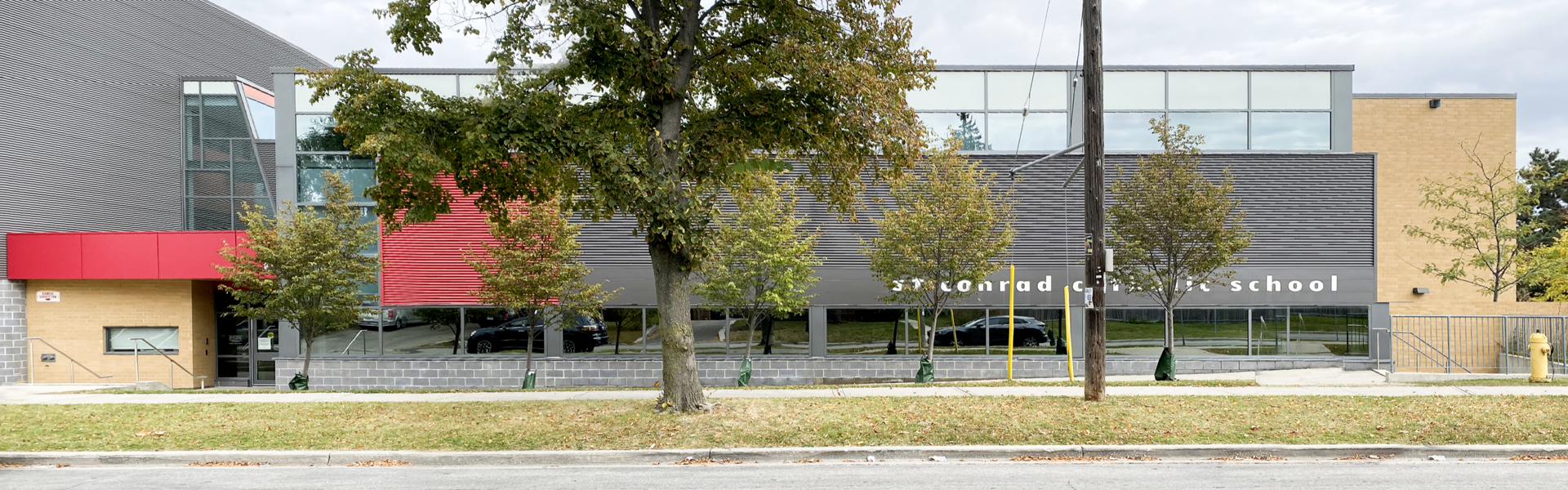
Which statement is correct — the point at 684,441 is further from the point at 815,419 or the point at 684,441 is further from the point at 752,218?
the point at 752,218

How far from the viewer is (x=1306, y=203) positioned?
1888cm

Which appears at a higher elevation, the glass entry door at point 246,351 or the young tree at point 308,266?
the young tree at point 308,266

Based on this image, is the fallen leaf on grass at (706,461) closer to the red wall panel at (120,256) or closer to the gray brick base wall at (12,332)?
→ the red wall panel at (120,256)

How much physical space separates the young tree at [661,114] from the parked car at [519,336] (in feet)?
26.0

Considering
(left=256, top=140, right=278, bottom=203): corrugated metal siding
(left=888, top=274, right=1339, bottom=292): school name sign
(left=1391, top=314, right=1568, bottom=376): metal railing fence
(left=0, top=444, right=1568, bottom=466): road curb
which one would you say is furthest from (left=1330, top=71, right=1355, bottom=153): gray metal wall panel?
(left=256, top=140, right=278, bottom=203): corrugated metal siding

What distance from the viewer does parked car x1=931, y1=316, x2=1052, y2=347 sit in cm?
1870

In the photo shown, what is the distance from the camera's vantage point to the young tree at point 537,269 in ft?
52.4

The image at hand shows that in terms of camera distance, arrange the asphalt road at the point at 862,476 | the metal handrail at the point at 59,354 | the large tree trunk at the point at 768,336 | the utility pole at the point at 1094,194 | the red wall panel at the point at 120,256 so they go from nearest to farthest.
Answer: the asphalt road at the point at 862,476, the utility pole at the point at 1094,194, the large tree trunk at the point at 768,336, the red wall panel at the point at 120,256, the metal handrail at the point at 59,354

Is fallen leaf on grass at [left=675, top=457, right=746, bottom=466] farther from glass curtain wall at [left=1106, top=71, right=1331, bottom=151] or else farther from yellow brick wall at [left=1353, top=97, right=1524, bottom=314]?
yellow brick wall at [left=1353, top=97, right=1524, bottom=314]

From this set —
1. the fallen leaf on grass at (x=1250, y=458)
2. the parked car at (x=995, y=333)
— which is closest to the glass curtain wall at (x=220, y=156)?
the parked car at (x=995, y=333)

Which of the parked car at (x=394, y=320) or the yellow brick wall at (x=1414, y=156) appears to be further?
the yellow brick wall at (x=1414, y=156)

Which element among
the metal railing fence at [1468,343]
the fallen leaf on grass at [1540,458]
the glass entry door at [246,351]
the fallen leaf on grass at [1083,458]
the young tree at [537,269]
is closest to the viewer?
the fallen leaf on grass at [1540,458]

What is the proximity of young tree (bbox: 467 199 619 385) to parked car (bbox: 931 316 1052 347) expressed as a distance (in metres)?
7.91

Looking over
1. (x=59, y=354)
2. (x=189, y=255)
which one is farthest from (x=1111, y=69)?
(x=59, y=354)
